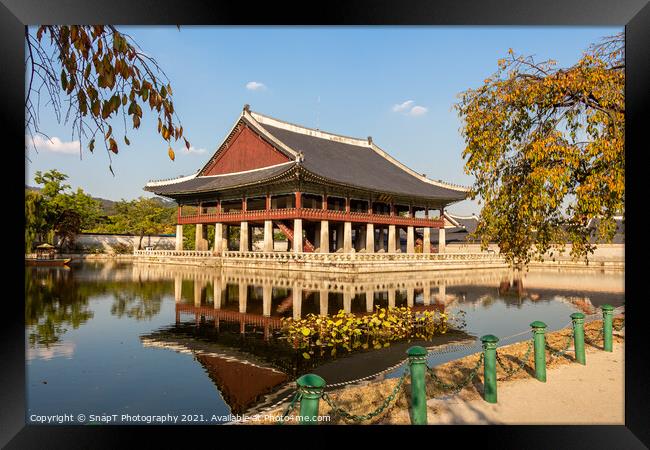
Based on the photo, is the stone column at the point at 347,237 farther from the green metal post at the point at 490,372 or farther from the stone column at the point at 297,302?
the green metal post at the point at 490,372

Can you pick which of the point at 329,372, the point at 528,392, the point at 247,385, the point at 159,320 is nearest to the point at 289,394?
the point at 247,385

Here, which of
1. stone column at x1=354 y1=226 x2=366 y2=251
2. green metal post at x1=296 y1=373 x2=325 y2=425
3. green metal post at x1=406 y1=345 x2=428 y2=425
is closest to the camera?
green metal post at x1=296 y1=373 x2=325 y2=425

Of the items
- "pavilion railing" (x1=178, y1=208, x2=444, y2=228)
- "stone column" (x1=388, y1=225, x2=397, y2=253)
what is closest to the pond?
"pavilion railing" (x1=178, y1=208, x2=444, y2=228)

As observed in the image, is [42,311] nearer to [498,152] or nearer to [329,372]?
[329,372]

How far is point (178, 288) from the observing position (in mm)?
22609

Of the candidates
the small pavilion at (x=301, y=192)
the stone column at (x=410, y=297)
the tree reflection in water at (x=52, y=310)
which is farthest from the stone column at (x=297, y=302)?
the small pavilion at (x=301, y=192)

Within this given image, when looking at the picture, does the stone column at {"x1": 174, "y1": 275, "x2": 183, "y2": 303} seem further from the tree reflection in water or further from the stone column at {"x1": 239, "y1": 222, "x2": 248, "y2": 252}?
the stone column at {"x1": 239, "y1": 222, "x2": 248, "y2": 252}

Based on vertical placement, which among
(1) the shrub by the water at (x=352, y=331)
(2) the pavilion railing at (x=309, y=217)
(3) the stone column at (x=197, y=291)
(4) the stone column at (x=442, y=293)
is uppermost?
(2) the pavilion railing at (x=309, y=217)

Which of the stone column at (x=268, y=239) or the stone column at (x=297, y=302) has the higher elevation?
the stone column at (x=268, y=239)

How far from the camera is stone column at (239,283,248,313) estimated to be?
1628cm

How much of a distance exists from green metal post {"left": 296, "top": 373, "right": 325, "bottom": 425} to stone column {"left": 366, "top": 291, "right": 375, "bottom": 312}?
11612mm

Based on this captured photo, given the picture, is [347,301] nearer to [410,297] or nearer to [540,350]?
[410,297]

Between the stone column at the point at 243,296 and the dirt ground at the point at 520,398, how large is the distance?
9.39 m
